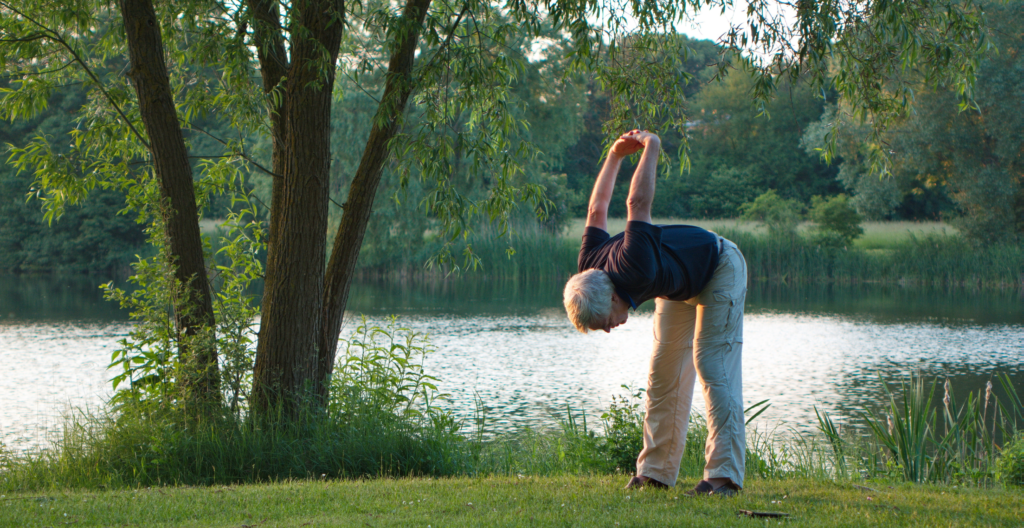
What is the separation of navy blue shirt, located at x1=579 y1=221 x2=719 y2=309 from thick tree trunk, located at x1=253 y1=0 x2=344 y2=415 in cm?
261

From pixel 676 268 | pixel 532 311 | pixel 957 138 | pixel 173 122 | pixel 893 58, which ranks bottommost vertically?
pixel 532 311

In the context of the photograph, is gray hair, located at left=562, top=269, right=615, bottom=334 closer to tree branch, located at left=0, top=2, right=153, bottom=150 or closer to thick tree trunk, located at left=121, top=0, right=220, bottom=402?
thick tree trunk, located at left=121, top=0, right=220, bottom=402

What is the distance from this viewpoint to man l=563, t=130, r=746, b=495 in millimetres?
3297

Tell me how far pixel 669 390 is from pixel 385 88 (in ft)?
10.2

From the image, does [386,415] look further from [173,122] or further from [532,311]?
[532,311]

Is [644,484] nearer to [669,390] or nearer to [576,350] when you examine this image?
[669,390]

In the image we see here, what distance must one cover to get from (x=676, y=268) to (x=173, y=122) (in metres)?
4.16

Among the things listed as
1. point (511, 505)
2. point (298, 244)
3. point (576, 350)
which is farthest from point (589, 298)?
point (576, 350)

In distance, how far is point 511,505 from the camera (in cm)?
370

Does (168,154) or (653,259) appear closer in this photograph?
(653,259)

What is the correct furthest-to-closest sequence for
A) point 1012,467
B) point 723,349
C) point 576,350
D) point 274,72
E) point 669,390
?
point 576,350 < point 274,72 < point 1012,467 < point 669,390 < point 723,349

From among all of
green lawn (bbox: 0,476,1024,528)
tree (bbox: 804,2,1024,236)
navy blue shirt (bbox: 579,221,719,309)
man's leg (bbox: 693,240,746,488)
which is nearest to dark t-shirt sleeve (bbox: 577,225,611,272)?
navy blue shirt (bbox: 579,221,719,309)

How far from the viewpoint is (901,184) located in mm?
32219

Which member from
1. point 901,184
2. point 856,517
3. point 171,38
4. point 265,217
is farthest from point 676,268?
point 265,217
